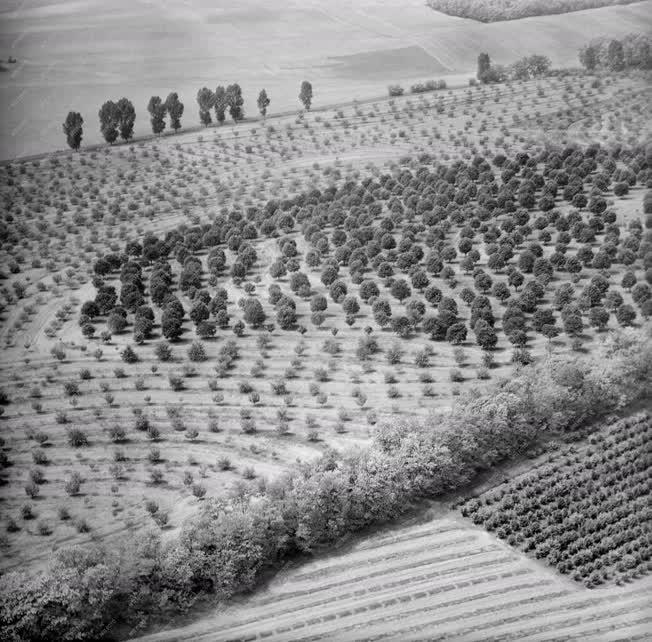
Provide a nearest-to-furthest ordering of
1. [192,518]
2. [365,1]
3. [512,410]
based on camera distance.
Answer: [192,518], [512,410], [365,1]

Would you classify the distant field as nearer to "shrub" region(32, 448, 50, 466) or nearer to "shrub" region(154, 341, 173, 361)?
"shrub" region(154, 341, 173, 361)

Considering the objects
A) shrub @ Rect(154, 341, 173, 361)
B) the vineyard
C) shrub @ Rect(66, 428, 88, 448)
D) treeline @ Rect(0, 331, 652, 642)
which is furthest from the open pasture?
the vineyard

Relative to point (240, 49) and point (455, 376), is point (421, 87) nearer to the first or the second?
point (240, 49)

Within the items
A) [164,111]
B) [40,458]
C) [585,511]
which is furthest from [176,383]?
[164,111]

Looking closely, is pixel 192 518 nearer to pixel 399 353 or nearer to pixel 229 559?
pixel 229 559

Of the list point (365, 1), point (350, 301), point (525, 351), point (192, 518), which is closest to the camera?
point (192, 518)

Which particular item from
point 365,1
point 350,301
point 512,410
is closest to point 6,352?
point 350,301

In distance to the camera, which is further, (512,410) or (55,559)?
(512,410)
